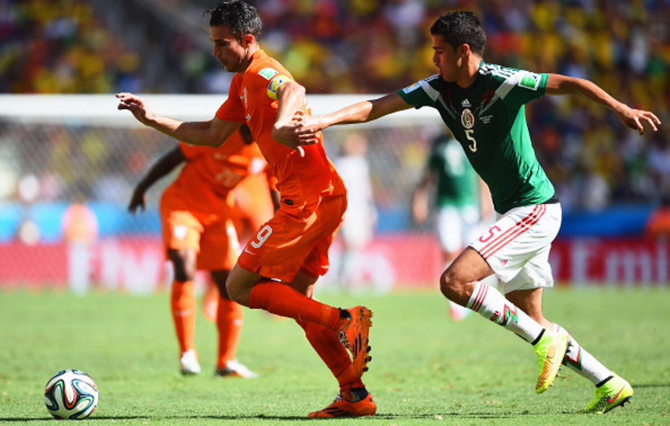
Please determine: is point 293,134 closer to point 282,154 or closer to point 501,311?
point 282,154

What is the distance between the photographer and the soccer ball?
5.85 m

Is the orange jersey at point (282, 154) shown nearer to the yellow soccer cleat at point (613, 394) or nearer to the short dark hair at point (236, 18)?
the short dark hair at point (236, 18)

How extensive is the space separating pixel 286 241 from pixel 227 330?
261 centimetres

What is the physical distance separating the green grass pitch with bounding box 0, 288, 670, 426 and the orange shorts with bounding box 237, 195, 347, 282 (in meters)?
0.90

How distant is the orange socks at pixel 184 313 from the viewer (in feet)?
27.1

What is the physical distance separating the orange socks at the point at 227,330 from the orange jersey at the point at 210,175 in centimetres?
93

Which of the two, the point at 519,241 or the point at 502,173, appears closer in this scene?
the point at 519,241

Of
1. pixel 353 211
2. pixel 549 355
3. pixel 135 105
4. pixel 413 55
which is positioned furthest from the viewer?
pixel 413 55

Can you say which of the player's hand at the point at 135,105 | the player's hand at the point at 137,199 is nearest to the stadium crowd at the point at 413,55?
the player's hand at the point at 137,199

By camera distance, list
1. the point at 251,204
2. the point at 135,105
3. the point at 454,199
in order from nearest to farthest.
Answer: the point at 135,105
the point at 251,204
the point at 454,199

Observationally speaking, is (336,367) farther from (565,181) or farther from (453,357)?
(565,181)

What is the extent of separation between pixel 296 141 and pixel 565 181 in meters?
15.8

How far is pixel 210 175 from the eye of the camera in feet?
28.6

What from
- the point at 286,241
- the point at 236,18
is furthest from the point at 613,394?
the point at 236,18
